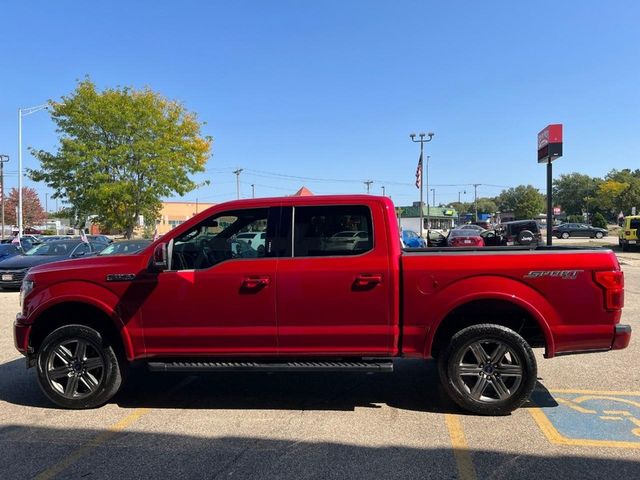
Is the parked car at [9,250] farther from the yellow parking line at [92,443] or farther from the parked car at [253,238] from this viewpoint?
the parked car at [253,238]

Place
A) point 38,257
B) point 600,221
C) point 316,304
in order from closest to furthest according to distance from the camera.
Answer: point 316,304, point 38,257, point 600,221

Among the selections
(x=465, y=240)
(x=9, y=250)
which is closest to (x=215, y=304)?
(x=9, y=250)

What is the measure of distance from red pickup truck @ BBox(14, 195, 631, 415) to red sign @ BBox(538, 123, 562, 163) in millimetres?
16588

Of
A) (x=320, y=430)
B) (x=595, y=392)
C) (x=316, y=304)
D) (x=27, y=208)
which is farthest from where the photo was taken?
(x=27, y=208)

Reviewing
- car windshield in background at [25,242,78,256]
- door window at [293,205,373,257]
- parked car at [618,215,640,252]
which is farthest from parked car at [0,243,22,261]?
parked car at [618,215,640,252]

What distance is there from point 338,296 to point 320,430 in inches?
44.8

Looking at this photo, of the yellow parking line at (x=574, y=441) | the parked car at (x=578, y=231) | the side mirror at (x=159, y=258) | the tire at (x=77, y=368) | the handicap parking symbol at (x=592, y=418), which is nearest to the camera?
the yellow parking line at (x=574, y=441)

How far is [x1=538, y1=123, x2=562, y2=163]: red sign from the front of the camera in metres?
19.7

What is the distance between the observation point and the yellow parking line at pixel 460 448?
11.6ft

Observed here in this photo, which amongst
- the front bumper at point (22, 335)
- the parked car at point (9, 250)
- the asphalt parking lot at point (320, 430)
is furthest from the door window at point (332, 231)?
the parked car at point (9, 250)

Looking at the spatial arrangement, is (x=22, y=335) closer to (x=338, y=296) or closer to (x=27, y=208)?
(x=338, y=296)

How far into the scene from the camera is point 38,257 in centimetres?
1429

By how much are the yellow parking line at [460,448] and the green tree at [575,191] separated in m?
108

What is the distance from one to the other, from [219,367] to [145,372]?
78.0 inches
